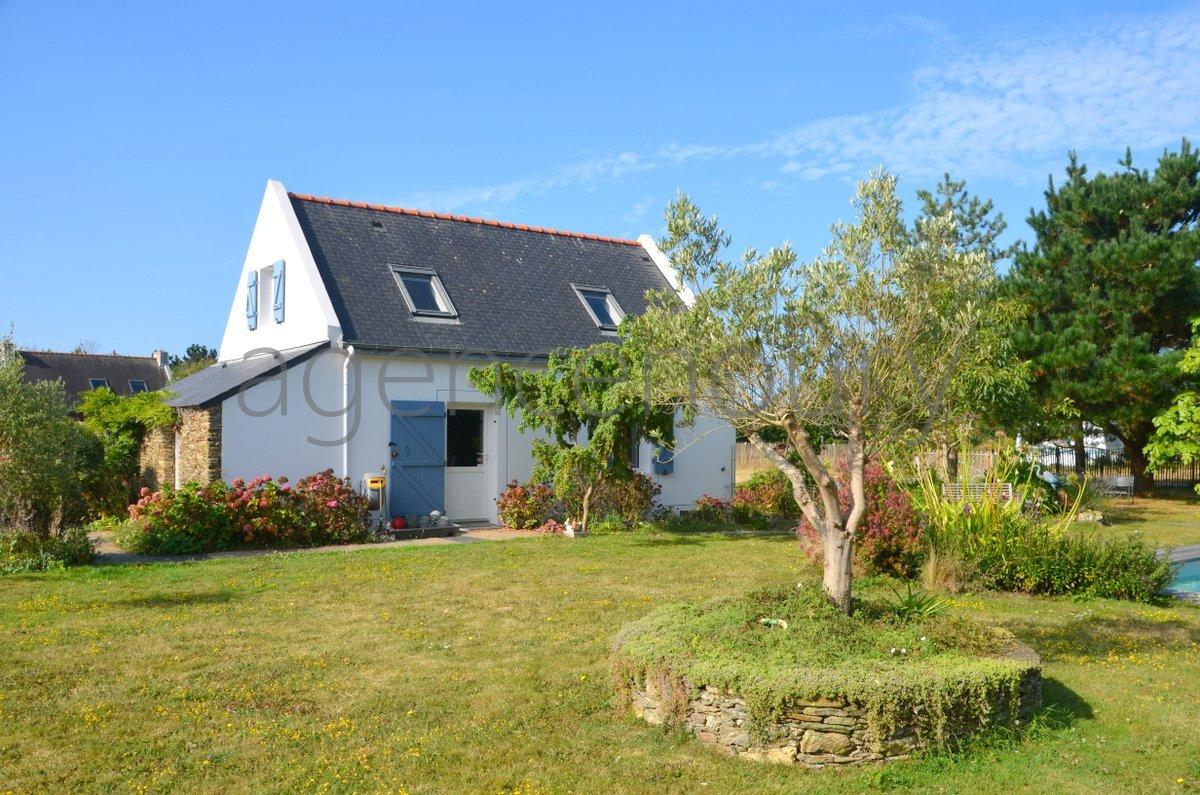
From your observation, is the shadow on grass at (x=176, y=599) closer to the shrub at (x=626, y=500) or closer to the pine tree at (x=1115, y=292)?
the shrub at (x=626, y=500)

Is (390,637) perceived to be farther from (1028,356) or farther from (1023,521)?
(1028,356)

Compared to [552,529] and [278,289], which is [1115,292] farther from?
[278,289]

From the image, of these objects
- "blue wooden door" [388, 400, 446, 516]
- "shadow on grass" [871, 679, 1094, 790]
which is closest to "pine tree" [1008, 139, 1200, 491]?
"blue wooden door" [388, 400, 446, 516]

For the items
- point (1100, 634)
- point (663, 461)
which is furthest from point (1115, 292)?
point (1100, 634)

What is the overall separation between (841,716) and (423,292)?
13675 millimetres

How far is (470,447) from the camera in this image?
57.3ft

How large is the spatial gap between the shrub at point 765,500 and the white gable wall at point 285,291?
838 centimetres

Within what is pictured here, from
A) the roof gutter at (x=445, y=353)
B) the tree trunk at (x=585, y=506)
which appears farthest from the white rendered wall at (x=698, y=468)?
the roof gutter at (x=445, y=353)

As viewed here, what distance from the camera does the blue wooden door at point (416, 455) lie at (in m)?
16.3

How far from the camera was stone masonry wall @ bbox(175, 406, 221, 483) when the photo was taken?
588 inches

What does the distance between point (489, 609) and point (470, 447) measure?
7766mm

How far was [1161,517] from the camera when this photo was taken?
21.5 metres

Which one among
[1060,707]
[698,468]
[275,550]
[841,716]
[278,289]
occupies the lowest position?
[1060,707]

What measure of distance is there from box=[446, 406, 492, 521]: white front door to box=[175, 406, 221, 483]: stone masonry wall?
3924mm
